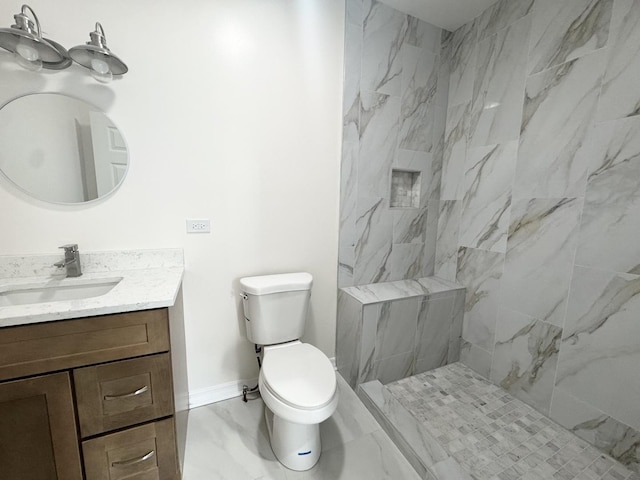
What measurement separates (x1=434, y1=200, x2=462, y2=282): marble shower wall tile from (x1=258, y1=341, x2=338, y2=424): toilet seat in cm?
135

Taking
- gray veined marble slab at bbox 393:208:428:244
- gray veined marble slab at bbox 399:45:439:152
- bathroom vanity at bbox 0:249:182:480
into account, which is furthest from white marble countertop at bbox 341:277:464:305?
bathroom vanity at bbox 0:249:182:480

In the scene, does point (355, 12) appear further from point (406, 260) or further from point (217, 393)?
point (217, 393)

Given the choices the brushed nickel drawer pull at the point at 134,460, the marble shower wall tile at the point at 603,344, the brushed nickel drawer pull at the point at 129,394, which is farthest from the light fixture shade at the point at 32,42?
the marble shower wall tile at the point at 603,344

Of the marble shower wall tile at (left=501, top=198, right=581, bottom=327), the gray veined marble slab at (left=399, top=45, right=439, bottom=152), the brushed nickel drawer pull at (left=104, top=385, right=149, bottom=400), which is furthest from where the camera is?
the gray veined marble slab at (left=399, top=45, right=439, bottom=152)

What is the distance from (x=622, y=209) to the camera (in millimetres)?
1250

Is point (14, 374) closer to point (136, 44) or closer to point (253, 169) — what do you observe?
point (253, 169)

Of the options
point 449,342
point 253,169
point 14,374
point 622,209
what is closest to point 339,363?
point 449,342

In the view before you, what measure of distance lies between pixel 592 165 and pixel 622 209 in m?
0.26

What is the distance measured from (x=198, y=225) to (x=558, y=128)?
6.90ft

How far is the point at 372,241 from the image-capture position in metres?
1.98

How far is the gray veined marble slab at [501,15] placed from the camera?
5.23 ft

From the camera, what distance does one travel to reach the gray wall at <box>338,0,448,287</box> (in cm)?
177

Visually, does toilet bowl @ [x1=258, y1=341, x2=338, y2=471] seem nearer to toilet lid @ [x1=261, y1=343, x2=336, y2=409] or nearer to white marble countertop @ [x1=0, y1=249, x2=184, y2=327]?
toilet lid @ [x1=261, y1=343, x2=336, y2=409]

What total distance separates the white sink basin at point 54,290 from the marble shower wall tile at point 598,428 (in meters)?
2.47
